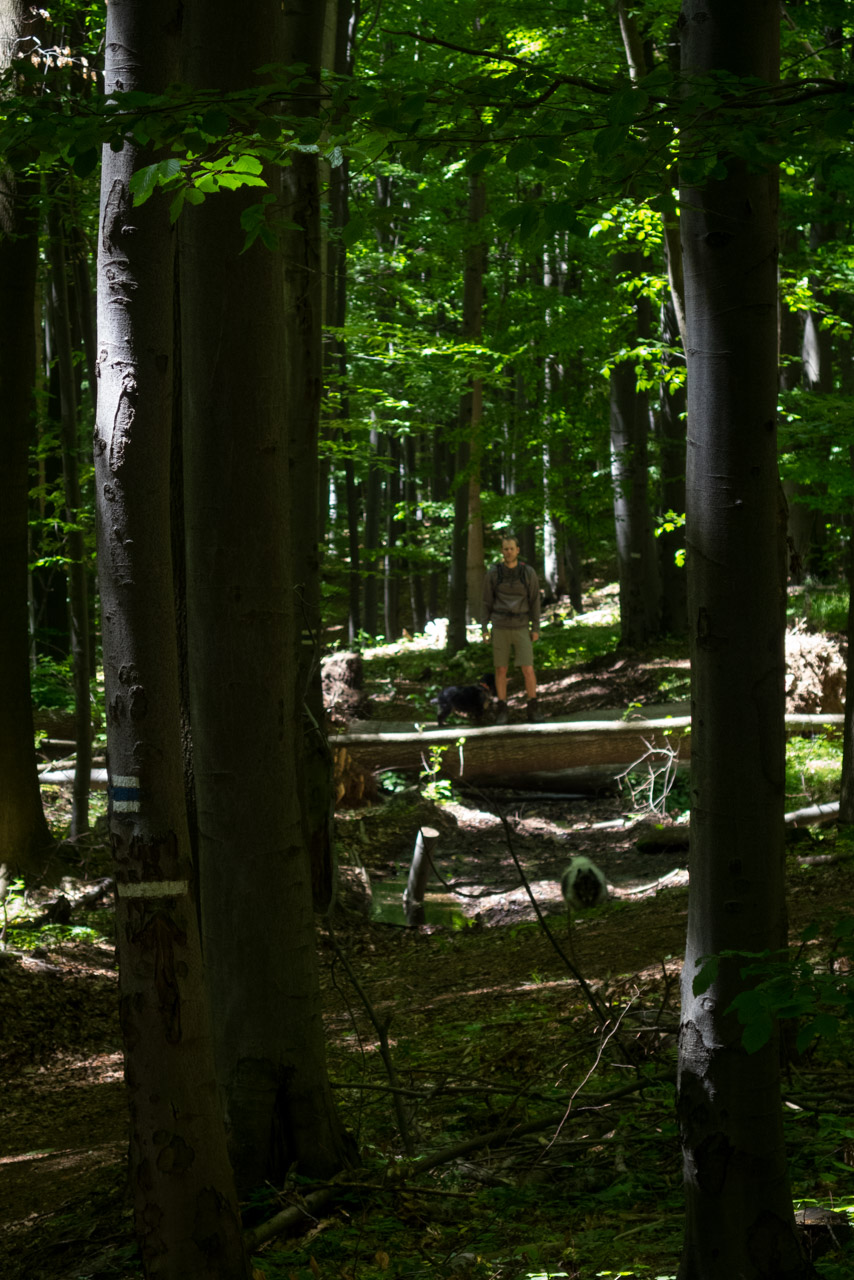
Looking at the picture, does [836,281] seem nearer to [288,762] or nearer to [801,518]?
[801,518]

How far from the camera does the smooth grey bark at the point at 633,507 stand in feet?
58.0

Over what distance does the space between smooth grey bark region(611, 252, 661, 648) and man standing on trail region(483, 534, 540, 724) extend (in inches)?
163

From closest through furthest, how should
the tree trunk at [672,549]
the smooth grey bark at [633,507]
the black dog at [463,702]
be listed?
the black dog at [463,702] → the tree trunk at [672,549] → the smooth grey bark at [633,507]

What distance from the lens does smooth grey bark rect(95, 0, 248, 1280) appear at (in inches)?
100

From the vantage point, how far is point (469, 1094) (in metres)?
4.36

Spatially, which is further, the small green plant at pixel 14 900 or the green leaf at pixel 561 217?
the small green plant at pixel 14 900

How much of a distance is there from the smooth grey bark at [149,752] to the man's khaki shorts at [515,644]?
11.6 m

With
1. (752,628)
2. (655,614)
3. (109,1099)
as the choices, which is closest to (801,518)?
(655,614)

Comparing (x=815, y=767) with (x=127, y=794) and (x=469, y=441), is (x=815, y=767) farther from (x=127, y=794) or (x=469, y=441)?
(x=469, y=441)

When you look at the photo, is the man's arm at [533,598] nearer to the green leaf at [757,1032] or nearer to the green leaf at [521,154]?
the green leaf at [521,154]

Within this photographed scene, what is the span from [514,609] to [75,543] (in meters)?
6.37

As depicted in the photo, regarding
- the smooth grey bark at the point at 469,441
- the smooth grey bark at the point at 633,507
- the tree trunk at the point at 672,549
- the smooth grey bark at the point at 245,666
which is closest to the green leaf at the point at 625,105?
the smooth grey bark at the point at 245,666

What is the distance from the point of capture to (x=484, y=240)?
18.0 meters

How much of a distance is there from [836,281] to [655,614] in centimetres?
721
